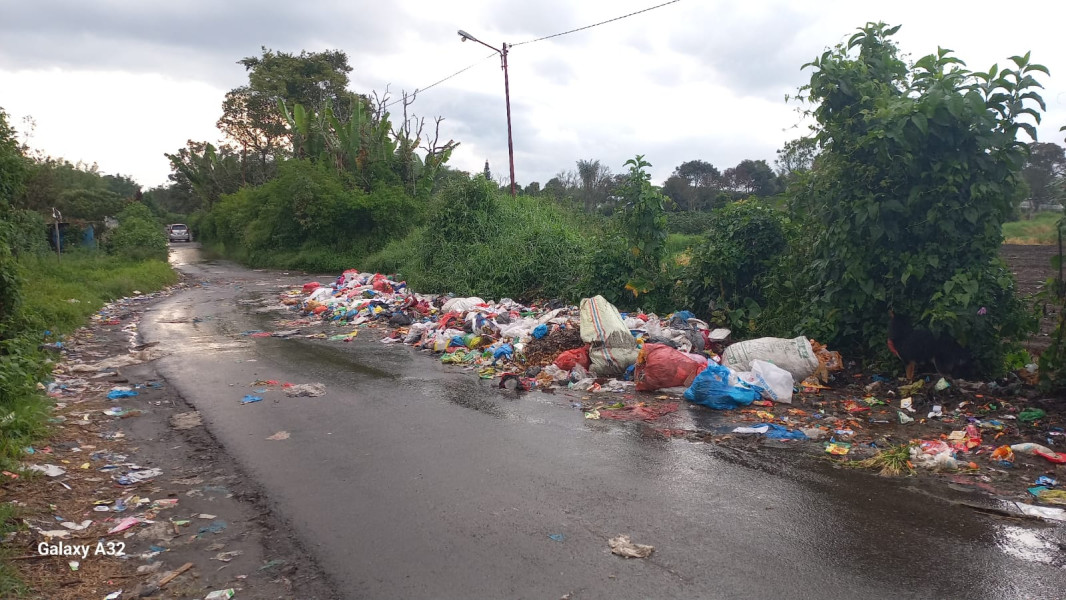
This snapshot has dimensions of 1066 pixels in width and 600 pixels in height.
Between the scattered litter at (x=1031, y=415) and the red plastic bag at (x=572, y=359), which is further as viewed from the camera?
the red plastic bag at (x=572, y=359)

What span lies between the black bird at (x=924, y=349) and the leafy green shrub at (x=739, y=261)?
7.29ft

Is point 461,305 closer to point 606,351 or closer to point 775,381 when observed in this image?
point 606,351

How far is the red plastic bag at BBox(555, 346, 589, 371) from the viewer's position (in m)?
8.02

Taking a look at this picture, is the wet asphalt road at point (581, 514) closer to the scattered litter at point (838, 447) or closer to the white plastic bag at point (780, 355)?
the scattered litter at point (838, 447)

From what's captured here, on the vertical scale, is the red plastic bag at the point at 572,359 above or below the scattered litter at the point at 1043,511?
above

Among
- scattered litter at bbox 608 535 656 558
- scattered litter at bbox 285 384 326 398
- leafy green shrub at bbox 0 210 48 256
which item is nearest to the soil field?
scattered litter at bbox 608 535 656 558

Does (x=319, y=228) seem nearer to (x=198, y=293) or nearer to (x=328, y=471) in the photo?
(x=198, y=293)

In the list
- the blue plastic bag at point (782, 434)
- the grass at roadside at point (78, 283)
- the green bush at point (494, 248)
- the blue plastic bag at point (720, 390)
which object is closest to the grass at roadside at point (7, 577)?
the blue plastic bag at point (782, 434)

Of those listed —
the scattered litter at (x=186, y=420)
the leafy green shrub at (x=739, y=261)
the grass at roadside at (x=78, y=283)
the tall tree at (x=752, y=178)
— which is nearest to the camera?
the scattered litter at (x=186, y=420)

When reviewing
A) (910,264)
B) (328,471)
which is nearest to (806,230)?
(910,264)

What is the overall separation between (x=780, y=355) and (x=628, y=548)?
13.9 feet

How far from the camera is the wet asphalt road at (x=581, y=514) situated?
3.24 m

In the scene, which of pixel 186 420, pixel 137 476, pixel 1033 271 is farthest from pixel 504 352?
pixel 1033 271

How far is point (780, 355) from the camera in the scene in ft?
23.4
